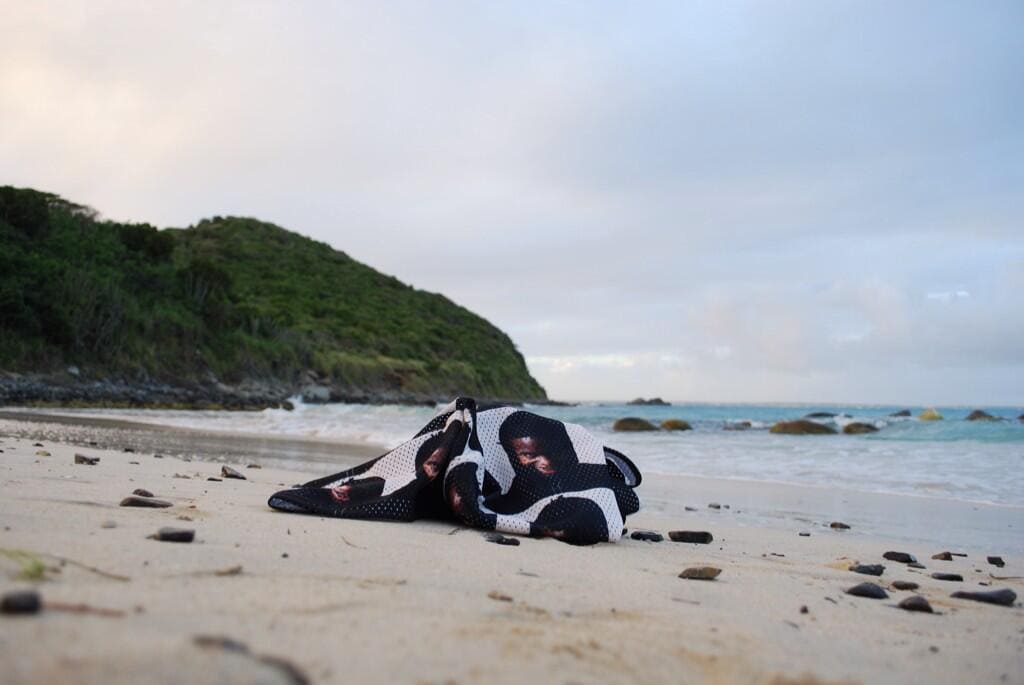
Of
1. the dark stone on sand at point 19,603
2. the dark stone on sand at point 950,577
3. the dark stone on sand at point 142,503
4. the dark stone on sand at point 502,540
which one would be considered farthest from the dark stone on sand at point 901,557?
the dark stone on sand at point 19,603

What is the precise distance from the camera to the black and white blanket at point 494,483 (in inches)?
138

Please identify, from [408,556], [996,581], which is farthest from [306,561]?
[996,581]

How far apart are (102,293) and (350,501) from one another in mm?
31128

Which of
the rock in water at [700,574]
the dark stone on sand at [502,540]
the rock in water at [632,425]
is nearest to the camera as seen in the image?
the rock in water at [700,574]

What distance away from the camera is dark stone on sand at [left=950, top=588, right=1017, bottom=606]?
264cm

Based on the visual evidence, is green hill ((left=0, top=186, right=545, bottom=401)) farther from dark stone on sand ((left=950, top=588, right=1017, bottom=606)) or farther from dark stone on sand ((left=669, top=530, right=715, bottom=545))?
dark stone on sand ((left=950, top=588, right=1017, bottom=606))

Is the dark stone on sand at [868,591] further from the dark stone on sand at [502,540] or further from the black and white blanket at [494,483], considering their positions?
the dark stone on sand at [502,540]

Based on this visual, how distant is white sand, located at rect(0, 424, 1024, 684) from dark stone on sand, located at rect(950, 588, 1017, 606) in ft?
0.24

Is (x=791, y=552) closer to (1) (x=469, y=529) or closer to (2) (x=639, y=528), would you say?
(2) (x=639, y=528)

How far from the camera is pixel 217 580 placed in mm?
1763

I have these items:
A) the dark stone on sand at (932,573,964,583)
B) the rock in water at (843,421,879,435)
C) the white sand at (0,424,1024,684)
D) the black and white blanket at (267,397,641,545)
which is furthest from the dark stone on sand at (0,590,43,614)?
the rock in water at (843,421,879,435)

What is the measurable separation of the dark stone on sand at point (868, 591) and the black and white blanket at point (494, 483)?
3.70ft

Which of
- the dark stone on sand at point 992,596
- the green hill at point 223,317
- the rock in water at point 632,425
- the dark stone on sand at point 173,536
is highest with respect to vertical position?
the green hill at point 223,317

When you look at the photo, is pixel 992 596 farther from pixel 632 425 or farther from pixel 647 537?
pixel 632 425
